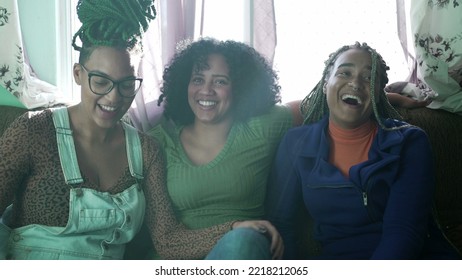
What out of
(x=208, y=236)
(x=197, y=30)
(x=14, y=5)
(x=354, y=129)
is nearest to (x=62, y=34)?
(x=14, y=5)

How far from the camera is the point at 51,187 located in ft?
2.99

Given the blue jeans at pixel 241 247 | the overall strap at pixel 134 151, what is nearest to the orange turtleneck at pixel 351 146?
the blue jeans at pixel 241 247

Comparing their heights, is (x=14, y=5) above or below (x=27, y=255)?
above

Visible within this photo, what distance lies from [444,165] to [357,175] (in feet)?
0.81

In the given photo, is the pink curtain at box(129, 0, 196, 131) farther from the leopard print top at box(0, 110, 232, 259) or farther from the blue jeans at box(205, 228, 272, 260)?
the blue jeans at box(205, 228, 272, 260)

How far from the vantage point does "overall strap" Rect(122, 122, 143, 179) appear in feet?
3.19

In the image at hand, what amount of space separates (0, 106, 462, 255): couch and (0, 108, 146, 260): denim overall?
183mm

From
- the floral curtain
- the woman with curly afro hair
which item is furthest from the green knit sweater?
the floral curtain

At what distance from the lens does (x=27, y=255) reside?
920 millimetres

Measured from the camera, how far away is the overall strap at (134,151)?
38.3 inches

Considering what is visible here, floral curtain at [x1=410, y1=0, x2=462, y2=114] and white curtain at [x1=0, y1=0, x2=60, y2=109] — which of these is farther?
floral curtain at [x1=410, y1=0, x2=462, y2=114]

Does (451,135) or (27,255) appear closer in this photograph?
(27,255)

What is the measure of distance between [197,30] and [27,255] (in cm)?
58
